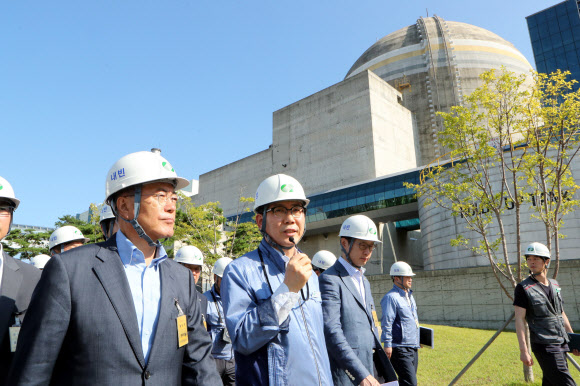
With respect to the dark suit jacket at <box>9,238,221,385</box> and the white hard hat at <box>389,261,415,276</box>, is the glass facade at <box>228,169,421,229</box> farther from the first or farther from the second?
the dark suit jacket at <box>9,238,221,385</box>

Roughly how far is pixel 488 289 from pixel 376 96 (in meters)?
32.0

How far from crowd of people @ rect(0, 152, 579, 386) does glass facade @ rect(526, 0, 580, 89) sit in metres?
72.1

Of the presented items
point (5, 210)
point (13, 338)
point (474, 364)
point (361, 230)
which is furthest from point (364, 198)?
point (13, 338)

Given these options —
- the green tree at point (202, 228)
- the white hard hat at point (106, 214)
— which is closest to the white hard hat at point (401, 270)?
the white hard hat at point (106, 214)

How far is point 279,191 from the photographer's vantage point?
2.90 metres

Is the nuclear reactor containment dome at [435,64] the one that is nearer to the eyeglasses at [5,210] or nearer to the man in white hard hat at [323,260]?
the man in white hard hat at [323,260]

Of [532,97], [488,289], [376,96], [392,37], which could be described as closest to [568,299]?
[488,289]

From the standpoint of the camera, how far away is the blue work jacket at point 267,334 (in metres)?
2.34

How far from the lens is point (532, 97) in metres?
9.85

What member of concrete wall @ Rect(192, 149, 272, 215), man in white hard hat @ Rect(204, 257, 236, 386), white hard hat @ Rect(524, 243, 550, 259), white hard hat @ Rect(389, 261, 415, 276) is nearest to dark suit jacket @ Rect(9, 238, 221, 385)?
man in white hard hat @ Rect(204, 257, 236, 386)

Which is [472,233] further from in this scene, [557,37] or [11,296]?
[557,37]

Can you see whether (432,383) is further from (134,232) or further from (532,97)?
(134,232)

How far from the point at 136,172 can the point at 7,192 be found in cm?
165

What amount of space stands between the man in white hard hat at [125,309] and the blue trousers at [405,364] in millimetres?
4288
